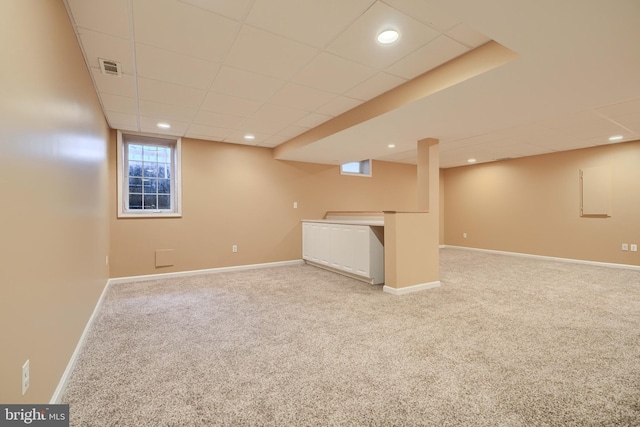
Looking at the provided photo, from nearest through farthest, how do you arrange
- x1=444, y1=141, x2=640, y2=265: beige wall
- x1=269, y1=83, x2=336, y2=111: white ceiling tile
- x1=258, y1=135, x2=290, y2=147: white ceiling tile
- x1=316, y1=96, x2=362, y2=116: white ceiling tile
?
x1=269, y1=83, x2=336, y2=111: white ceiling tile < x1=316, y1=96, x2=362, y2=116: white ceiling tile < x1=258, y1=135, x2=290, y2=147: white ceiling tile < x1=444, y1=141, x2=640, y2=265: beige wall

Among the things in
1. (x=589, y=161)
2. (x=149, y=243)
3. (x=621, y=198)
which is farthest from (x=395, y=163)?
(x=149, y=243)

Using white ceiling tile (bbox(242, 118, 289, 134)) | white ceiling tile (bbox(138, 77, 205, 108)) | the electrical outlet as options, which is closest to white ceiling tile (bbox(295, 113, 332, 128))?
white ceiling tile (bbox(242, 118, 289, 134))

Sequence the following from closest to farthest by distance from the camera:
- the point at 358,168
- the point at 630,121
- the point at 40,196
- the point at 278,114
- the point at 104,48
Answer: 1. the point at 40,196
2. the point at 104,48
3. the point at 278,114
4. the point at 630,121
5. the point at 358,168

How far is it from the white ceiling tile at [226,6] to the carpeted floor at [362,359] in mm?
2445

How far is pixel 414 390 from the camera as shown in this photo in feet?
5.78

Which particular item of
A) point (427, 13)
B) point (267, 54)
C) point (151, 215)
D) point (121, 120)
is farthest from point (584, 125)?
point (151, 215)

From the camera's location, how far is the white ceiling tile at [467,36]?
2082mm

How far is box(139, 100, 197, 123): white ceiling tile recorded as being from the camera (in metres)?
3.52

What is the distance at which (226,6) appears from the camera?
1.88 meters

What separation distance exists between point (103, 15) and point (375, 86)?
91.6 inches

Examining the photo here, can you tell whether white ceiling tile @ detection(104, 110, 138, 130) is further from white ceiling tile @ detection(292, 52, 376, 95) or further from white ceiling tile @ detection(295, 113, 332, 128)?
white ceiling tile @ detection(292, 52, 376, 95)

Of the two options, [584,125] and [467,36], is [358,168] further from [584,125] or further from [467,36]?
[467,36]

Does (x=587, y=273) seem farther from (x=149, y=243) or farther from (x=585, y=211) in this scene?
(x=149, y=243)

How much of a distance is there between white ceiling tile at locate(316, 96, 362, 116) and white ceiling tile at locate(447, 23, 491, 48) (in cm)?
134
